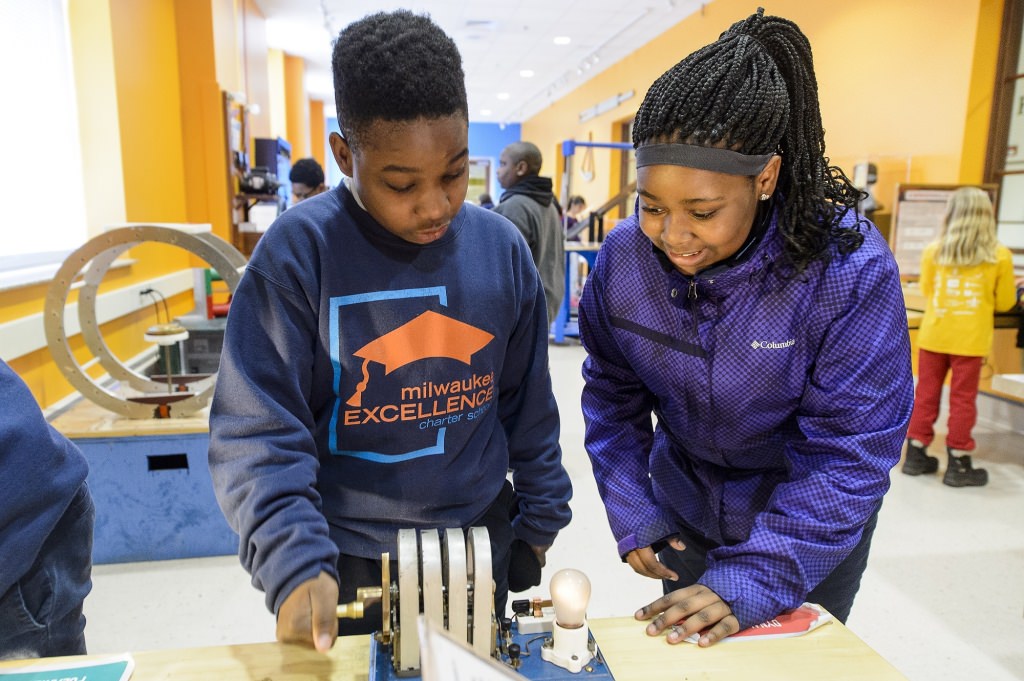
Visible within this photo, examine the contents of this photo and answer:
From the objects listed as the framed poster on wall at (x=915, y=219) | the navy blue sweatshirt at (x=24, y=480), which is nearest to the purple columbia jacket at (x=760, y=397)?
the navy blue sweatshirt at (x=24, y=480)

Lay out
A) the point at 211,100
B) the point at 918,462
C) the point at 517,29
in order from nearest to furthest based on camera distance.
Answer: the point at 918,462
the point at 211,100
the point at 517,29

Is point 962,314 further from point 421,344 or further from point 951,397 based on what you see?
point 421,344

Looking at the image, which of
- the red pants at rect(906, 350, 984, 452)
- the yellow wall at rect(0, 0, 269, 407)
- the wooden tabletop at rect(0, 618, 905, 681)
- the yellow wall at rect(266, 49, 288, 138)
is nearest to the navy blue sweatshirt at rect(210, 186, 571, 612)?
the wooden tabletop at rect(0, 618, 905, 681)

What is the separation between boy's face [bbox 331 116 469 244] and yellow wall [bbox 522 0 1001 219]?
3.30 metres

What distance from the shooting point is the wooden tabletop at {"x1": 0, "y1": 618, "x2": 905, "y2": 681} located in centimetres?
81

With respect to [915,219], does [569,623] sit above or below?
below

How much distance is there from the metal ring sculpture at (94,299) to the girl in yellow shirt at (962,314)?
323 cm

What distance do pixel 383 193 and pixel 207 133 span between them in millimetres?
4531

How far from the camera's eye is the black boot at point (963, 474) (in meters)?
3.28

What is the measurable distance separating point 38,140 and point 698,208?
3.24 metres

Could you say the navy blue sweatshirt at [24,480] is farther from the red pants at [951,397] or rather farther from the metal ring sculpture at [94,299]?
the red pants at [951,397]

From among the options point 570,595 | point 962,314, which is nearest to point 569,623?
point 570,595

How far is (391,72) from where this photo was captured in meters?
0.81

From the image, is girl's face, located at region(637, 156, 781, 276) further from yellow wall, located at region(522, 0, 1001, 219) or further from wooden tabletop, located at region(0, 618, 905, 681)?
yellow wall, located at region(522, 0, 1001, 219)
